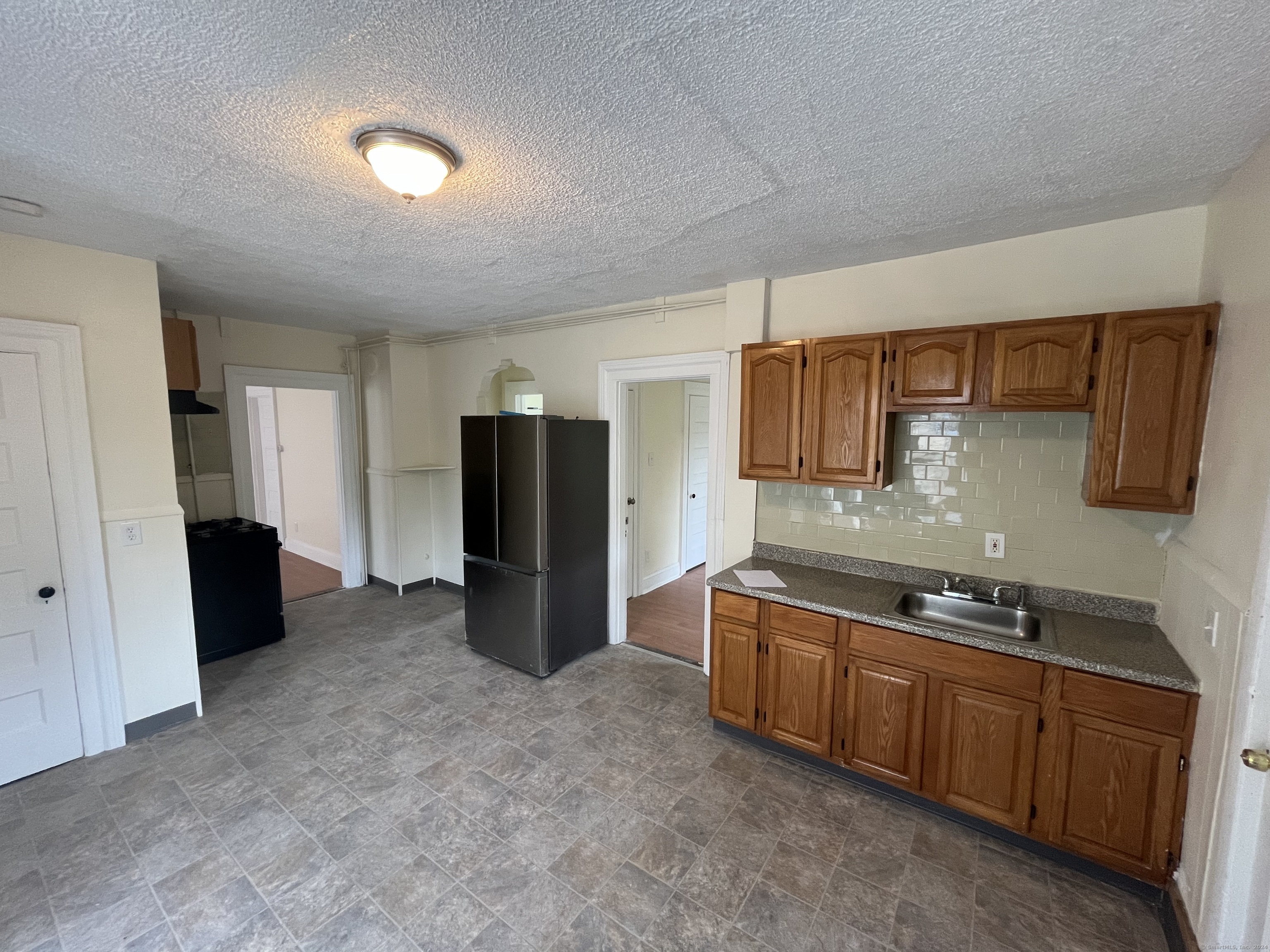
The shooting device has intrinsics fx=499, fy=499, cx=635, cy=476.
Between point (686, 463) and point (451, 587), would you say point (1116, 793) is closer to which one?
point (686, 463)

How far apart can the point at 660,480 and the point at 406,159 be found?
3768 mm

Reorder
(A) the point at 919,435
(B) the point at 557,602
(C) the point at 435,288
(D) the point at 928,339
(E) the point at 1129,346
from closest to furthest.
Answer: (E) the point at 1129,346 → (D) the point at 928,339 → (A) the point at 919,435 → (C) the point at 435,288 → (B) the point at 557,602

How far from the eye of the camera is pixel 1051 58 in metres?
1.14

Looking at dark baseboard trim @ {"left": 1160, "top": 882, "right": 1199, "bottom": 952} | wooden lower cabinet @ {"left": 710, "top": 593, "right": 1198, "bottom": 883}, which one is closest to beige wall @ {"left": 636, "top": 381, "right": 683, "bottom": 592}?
wooden lower cabinet @ {"left": 710, "top": 593, "right": 1198, "bottom": 883}

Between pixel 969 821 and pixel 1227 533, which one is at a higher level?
pixel 1227 533

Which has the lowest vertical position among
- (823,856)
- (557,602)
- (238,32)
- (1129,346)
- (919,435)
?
(823,856)

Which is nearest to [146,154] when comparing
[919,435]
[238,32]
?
[238,32]

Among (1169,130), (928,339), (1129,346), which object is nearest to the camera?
(1169,130)

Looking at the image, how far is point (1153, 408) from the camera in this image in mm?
1837

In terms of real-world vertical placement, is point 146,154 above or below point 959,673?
above

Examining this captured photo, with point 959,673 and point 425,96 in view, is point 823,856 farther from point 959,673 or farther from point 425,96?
point 425,96

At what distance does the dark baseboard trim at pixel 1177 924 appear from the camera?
155 cm

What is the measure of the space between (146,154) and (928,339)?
295cm

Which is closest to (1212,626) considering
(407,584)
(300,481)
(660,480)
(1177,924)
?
(1177,924)
